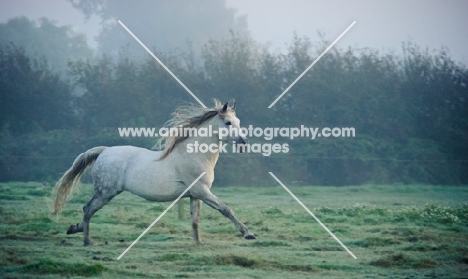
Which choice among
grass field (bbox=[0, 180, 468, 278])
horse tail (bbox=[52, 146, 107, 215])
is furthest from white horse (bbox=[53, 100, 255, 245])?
grass field (bbox=[0, 180, 468, 278])

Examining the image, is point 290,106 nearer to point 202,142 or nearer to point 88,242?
point 202,142

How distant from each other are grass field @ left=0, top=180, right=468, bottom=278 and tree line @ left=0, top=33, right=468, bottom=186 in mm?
4986

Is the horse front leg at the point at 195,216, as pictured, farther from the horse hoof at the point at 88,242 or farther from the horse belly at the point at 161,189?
the horse hoof at the point at 88,242

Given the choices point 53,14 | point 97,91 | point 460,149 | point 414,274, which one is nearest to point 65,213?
point 414,274

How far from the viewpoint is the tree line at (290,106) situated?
814 inches

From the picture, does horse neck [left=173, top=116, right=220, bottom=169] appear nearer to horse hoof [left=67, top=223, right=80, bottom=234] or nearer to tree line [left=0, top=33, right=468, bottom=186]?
horse hoof [left=67, top=223, right=80, bottom=234]

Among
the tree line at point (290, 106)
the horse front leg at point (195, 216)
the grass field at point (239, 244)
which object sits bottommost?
the grass field at point (239, 244)

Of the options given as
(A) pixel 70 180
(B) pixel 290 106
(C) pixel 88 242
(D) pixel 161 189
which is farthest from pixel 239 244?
(B) pixel 290 106

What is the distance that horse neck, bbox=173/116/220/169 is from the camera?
9930 millimetres

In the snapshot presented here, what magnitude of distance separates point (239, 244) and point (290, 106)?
1353cm

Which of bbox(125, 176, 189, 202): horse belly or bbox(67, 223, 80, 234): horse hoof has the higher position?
bbox(125, 176, 189, 202): horse belly

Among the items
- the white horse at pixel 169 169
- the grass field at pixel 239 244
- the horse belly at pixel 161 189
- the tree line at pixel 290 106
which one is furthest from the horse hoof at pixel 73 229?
the tree line at pixel 290 106

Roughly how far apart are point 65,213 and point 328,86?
39.5 ft

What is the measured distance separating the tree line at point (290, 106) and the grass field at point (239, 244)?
4.99m
